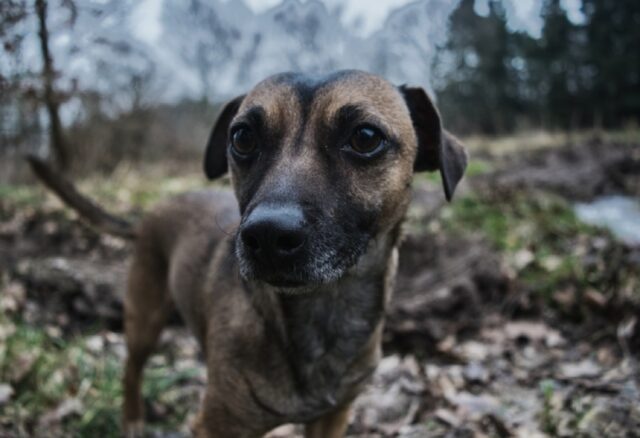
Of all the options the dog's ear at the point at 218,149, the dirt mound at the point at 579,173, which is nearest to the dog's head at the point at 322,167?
the dog's ear at the point at 218,149

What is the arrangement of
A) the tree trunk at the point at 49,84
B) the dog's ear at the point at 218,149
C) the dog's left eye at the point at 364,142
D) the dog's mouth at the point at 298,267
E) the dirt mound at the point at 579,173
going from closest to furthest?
1. the dog's mouth at the point at 298,267
2. the dog's left eye at the point at 364,142
3. the dog's ear at the point at 218,149
4. the tree trunk at the point at 49,84
5. the dirt mound at the point at 579,173

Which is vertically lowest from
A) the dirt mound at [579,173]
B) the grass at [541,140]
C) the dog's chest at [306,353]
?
the grass at [541,140]

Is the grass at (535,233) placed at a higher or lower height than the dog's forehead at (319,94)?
lower

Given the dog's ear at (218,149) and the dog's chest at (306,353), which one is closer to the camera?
the dog's chest at (306,353)

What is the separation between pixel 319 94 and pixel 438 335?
287 centimetres

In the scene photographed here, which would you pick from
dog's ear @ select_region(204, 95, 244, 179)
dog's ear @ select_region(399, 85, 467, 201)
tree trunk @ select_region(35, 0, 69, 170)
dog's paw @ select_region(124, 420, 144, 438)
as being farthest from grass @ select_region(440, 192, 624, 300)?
tree trunk @ select_region(35, 0, 69, 170)

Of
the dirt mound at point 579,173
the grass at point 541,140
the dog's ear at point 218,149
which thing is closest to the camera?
the dog's ear at point 218,149

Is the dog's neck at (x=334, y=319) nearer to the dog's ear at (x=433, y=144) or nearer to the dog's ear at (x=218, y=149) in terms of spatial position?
the dog's ear at (x=433, y=144)

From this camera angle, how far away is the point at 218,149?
325 centimetres

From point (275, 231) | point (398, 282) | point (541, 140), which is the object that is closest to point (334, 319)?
point (275, 231)

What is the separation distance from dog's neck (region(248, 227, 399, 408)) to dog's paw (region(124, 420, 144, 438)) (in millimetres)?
1607

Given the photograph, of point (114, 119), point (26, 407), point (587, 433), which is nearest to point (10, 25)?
point (26, 407)

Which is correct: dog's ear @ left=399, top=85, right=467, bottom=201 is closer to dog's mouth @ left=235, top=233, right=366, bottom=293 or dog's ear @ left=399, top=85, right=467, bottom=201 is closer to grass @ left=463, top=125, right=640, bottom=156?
dog's mouth @ left=235, top=233, right=366, bottom=293

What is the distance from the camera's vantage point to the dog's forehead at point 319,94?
242 centimetres
